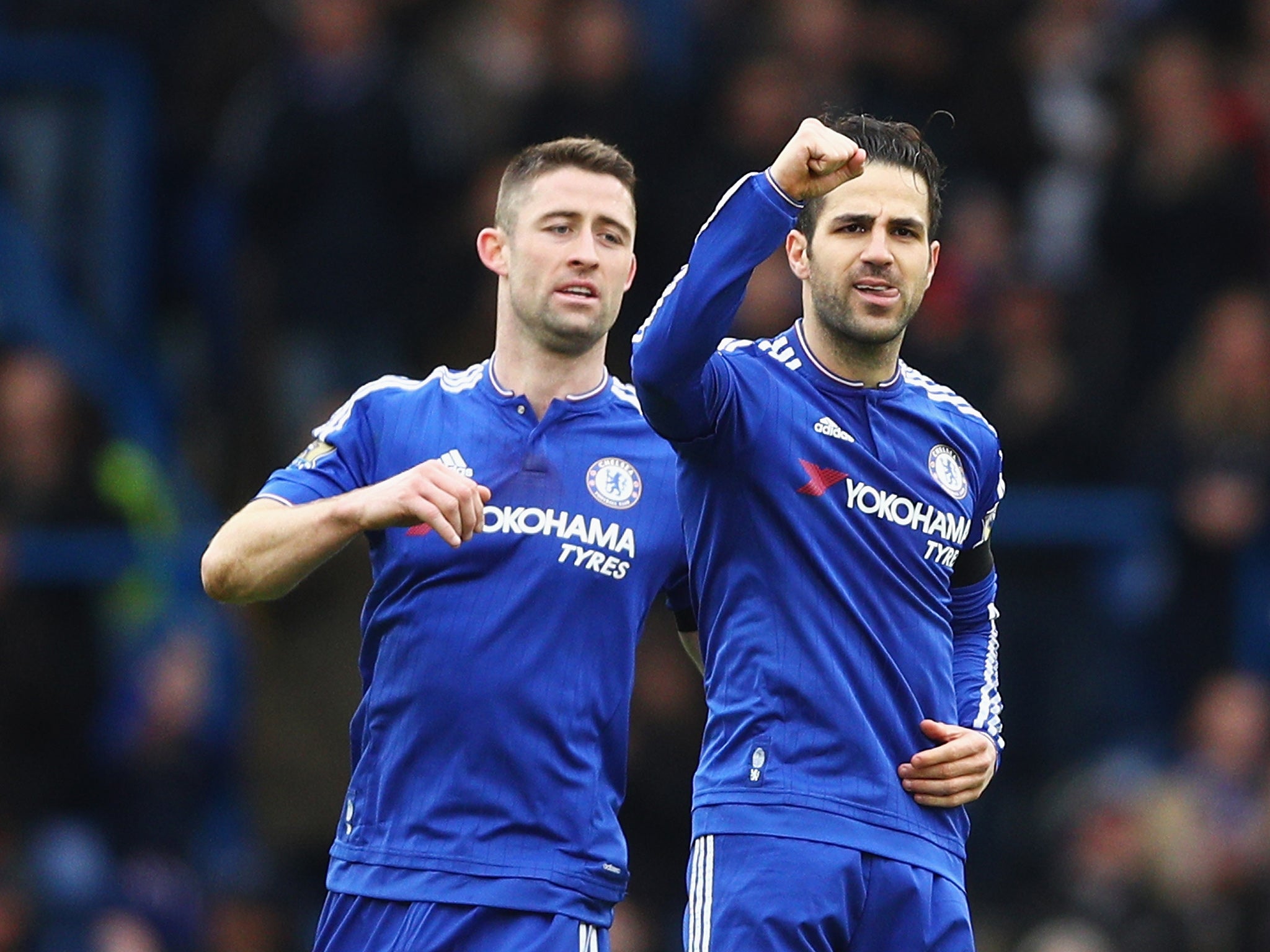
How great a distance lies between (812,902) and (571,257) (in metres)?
1.96

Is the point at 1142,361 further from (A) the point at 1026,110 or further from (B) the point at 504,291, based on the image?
(B) the point at 504,291

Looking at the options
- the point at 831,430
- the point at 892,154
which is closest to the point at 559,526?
the point at 831,430

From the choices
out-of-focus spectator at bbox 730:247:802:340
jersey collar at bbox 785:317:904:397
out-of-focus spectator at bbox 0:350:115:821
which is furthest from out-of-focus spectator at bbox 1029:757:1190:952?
jersey collar at bbox 785:317:904:397

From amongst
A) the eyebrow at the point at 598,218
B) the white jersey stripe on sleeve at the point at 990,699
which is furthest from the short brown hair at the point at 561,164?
the white jersey stripe on sleeve at the point at 990,699

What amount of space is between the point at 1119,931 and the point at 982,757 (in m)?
5.08

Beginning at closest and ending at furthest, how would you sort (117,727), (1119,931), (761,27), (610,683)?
(610,683)
(1119,931)
(117,727)
(761,27)

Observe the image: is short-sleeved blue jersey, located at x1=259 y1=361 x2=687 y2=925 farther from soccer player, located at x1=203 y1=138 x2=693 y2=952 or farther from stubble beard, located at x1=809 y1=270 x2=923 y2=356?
stubble beard, located at x1=809 y1=270 x2=923 y2=356

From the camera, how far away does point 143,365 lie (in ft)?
44.1

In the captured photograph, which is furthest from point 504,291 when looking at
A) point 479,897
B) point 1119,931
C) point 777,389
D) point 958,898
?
point 1119,931

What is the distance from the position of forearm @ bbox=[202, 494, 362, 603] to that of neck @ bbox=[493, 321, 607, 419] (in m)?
0.86

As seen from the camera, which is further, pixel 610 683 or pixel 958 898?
pixel 610 683

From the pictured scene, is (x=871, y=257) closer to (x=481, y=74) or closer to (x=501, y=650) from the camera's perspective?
(x=501, y=650)

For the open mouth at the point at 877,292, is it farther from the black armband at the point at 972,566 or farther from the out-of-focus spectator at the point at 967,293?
the out-of-focus spectator at the point at 967,293

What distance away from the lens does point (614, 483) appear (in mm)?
6605
